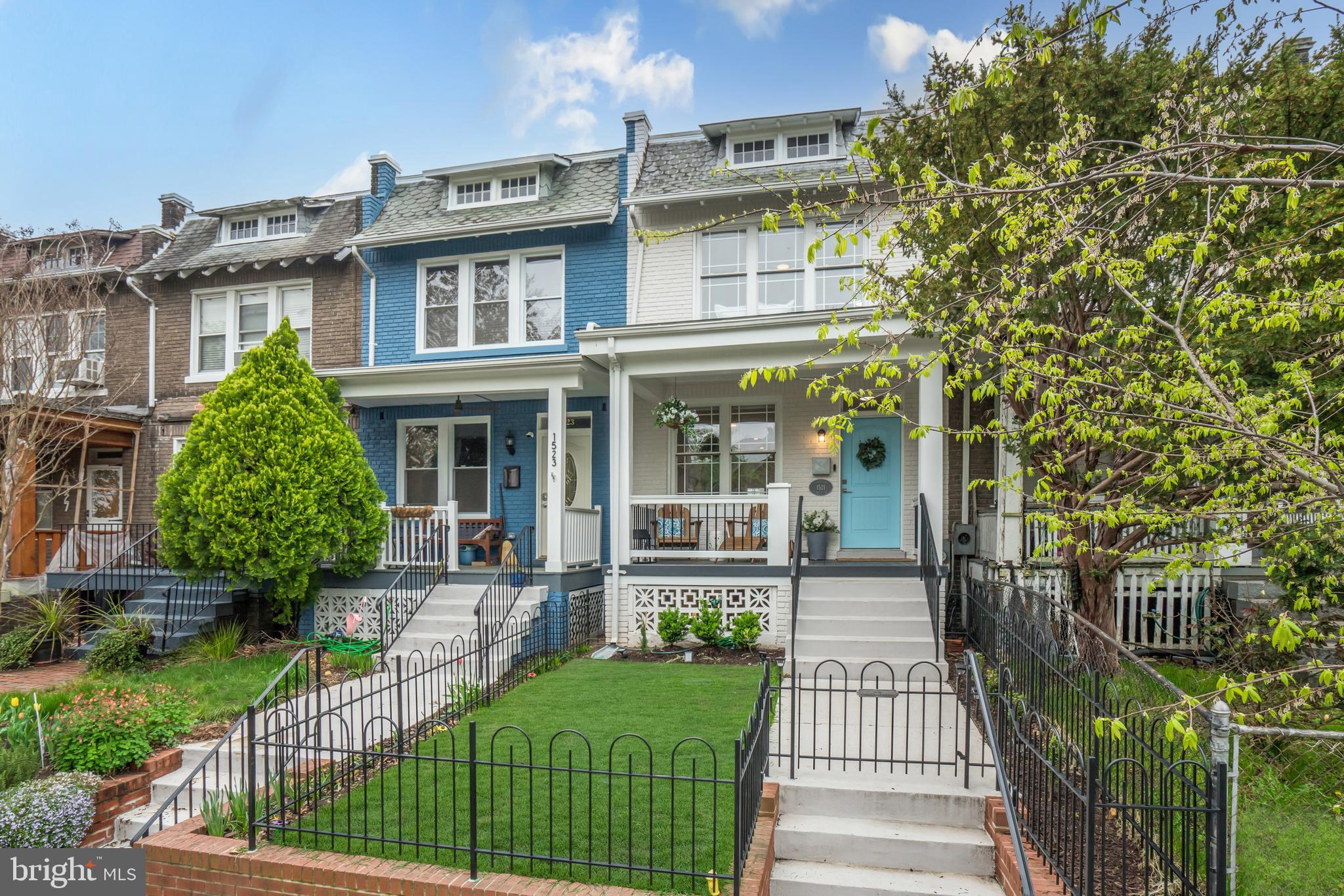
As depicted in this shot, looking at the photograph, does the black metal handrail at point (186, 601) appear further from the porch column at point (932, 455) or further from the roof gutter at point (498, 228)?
the porch column at point (932, 455)

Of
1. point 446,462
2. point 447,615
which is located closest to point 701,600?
point 447,615

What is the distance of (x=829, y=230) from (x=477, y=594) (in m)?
7.98

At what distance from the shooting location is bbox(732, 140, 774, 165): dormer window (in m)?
13.1

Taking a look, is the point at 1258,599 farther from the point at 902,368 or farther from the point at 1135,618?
the point at 902,368

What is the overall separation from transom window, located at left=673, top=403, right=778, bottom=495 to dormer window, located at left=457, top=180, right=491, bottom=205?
5673 mm

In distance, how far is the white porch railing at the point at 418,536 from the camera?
11695 mm

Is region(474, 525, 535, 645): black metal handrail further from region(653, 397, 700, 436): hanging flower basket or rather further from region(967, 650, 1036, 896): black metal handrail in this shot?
region(967, 650, 1036, 896): black metal handrail

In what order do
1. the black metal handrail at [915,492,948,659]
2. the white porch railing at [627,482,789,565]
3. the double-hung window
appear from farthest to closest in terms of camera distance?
the double-hung window → the white porch railing at [627,482,789,565] → the black metal handrail at [915,492,948,659]

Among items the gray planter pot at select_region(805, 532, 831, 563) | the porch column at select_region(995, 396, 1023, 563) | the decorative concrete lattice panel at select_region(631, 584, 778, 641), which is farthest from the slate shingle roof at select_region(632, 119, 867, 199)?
the decorative concrete lattice panel at select_region(631, 584, 778, 641)

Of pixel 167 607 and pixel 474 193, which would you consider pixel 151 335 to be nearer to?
pixel 474 193

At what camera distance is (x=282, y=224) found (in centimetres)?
1536

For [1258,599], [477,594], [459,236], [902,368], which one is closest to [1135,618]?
[1258,599]

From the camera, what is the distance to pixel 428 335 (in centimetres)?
1400

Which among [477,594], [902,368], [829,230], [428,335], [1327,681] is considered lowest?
[477,594]
